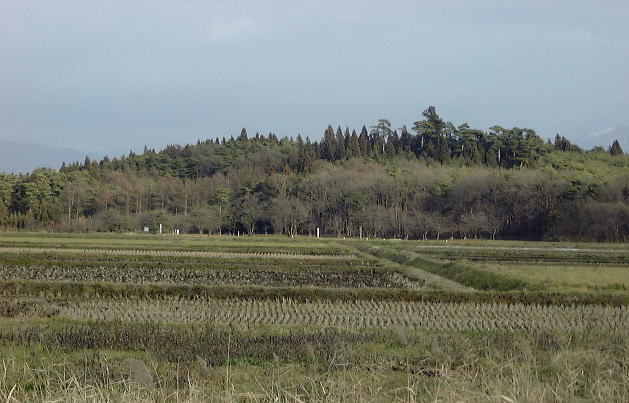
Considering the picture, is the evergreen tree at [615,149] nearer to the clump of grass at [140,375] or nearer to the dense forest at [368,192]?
the dense forest at [368,192]

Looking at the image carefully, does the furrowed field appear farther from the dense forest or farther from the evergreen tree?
the evergreen tree

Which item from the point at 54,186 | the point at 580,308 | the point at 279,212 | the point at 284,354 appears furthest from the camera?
the point at 54,186

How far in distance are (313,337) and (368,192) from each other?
65.1 metres

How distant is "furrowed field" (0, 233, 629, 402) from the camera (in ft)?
21.5

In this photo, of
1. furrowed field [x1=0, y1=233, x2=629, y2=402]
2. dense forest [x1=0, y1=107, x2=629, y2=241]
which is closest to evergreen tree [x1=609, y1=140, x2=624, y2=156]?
dense forest [x1=0, y1=107, x2=629, y2=241]

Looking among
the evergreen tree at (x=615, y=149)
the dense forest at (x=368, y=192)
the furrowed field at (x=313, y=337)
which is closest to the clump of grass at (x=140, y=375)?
the furrowed field at (x=313, y=337)

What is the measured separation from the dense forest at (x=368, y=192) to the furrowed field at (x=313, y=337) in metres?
44.0

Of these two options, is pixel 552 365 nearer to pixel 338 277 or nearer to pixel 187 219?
pixel 338 277

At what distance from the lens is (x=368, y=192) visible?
75.7 meters

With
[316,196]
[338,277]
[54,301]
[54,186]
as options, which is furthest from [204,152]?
[54,301]

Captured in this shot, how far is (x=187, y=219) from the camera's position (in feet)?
251

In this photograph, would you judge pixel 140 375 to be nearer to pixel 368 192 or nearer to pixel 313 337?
pixel 313 337

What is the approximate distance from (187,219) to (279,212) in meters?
11.5

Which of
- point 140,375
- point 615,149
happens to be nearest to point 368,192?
point 615,149
